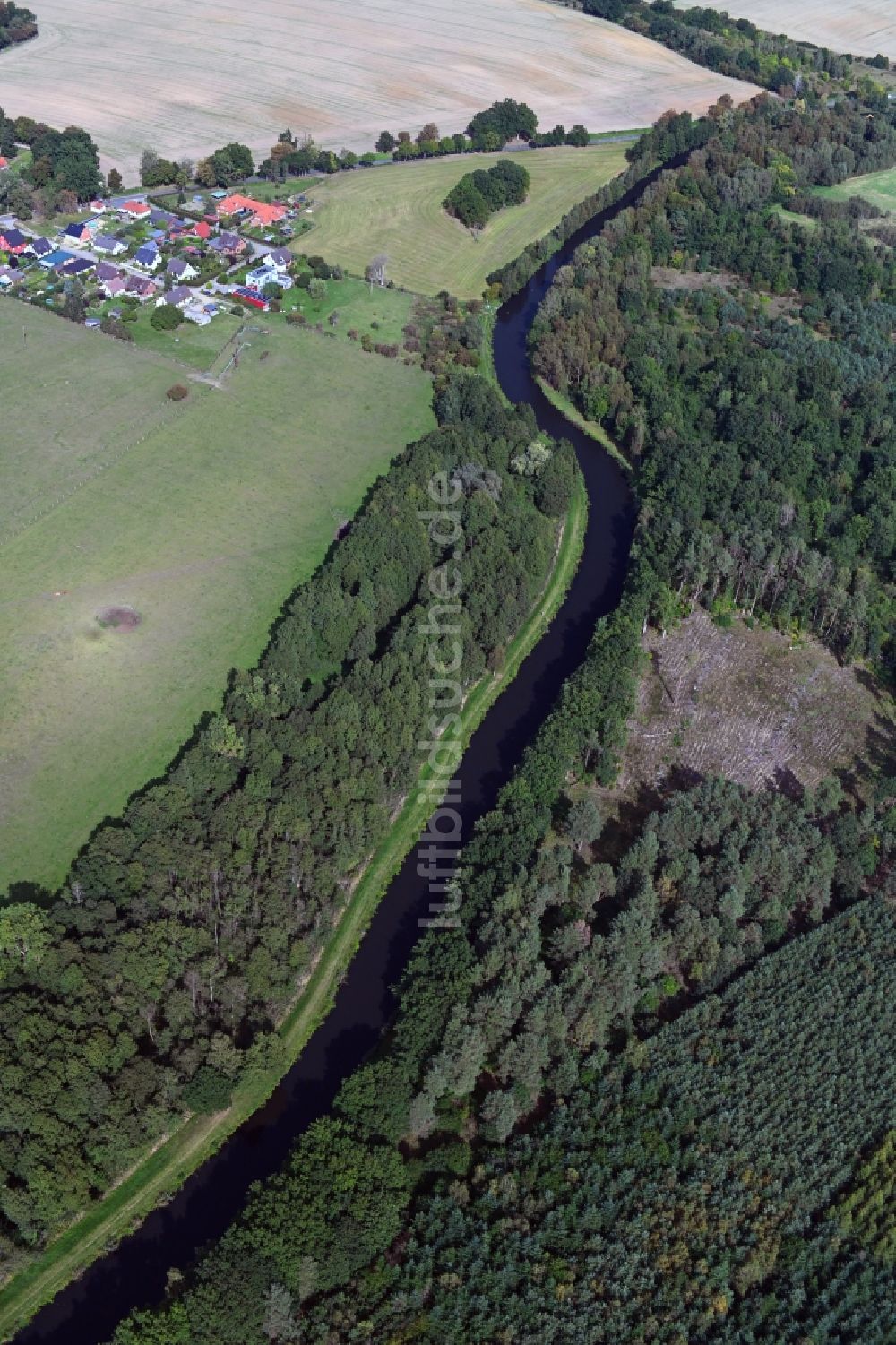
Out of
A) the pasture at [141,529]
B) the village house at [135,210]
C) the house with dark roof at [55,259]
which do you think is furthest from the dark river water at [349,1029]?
the village house at [135,210]

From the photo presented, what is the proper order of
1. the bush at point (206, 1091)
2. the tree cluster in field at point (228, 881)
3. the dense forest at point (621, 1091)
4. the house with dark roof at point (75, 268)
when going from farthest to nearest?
the house with dark roof at point (75, 268), the bush at point (206, 1091), the tree cluster in field at point (228, 881), the dense forest at point (621, 1091)

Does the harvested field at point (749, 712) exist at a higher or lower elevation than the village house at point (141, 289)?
lower

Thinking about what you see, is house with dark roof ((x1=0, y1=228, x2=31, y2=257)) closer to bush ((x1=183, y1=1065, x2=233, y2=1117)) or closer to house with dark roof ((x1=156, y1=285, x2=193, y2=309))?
house with dark roof ((x1=156, y1=285, x2=193, y2=309))

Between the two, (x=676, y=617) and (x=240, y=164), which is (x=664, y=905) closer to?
(x=676, y=617)

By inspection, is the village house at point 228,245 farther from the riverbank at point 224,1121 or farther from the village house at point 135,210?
the riverbank at point 224,1121

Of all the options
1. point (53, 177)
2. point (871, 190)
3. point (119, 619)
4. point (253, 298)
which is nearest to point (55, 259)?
point (53, 177)

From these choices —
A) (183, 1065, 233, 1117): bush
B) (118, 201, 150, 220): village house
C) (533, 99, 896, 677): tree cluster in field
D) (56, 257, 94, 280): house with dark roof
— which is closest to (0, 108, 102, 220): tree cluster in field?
(118, 201, 150, 220): village house

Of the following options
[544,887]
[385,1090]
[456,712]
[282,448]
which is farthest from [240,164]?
[385,1090]
